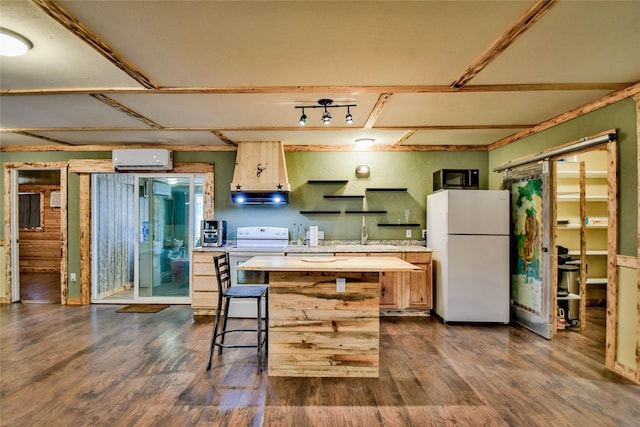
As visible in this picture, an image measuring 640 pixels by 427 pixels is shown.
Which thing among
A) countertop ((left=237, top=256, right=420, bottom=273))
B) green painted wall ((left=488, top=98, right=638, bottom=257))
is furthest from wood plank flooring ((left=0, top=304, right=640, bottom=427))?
green painted wall ((left=488, top=98, right=638, bottom=257))

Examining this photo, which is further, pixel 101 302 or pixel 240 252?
pixel 101 302

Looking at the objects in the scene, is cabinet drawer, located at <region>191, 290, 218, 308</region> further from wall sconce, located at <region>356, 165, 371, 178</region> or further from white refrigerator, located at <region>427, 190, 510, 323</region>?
white refrigerator, located at <region>427, 190, 510, 323</region>

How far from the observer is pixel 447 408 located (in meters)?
2.28

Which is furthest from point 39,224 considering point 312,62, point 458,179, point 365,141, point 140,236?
point 458,179

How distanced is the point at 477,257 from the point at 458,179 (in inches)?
42.3

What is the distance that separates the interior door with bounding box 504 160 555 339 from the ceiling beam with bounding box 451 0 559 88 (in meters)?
1.86

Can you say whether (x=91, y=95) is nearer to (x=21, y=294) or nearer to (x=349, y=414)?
(x=349, y=414)

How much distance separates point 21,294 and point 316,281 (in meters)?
5.72

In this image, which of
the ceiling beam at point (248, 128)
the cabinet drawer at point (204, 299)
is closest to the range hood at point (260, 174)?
the ceiling beam at point (248, 128)

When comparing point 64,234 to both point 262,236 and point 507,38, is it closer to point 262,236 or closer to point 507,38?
point 262,236

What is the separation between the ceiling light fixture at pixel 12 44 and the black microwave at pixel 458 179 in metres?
4.29

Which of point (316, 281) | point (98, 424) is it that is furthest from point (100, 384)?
point (316, 281)

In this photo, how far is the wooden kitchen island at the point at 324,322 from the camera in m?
2.72

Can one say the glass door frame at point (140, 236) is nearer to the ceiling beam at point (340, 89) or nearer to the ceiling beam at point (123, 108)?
the ceiling beam at point (123, 108)
